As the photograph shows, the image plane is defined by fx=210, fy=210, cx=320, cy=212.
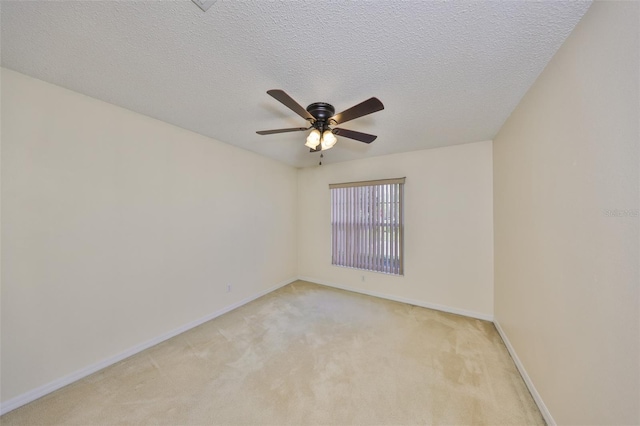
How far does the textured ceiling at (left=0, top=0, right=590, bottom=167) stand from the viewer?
1.12 meters

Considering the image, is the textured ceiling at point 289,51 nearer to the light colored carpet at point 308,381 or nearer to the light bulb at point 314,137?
the light bulb at point 314,137

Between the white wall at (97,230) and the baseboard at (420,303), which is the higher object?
the white wall at (97,230)

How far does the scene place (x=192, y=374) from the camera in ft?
6.23

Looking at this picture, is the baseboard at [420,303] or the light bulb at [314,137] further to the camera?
the baseboard at [420,303]

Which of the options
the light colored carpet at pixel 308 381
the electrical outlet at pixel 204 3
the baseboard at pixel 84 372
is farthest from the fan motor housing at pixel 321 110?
the baseboard at pixel 84 372

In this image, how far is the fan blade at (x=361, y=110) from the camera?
4.85ft

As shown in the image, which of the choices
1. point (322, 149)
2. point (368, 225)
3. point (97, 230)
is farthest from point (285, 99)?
point (368, 225)

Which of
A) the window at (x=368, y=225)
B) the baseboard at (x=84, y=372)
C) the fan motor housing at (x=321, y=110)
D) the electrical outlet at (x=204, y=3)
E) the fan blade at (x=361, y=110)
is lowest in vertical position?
the baseboard at (x=84, y=372)

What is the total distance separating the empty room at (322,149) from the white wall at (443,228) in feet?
0.11

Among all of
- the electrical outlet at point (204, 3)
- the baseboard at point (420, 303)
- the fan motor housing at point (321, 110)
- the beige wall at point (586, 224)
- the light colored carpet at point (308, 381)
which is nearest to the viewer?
the beige wall at point (586, 224)

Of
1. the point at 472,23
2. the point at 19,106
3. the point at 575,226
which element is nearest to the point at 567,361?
the point at 575,226

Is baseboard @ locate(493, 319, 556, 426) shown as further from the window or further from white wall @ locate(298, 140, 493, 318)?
the window

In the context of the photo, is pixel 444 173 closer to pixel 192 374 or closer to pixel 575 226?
pixel 575 226

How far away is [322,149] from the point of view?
6.95ft
